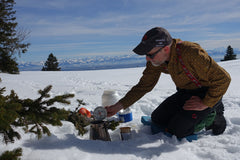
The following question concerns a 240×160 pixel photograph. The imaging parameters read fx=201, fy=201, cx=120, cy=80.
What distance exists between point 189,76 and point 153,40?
0.66 meters

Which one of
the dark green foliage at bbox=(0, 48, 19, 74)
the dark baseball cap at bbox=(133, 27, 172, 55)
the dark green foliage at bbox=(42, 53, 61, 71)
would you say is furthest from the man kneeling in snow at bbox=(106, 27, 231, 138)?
the dark green foliage at bbox=(42, 53, 61, 71)

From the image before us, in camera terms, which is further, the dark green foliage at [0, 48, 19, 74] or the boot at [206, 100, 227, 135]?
the boot at [206, 100, 227, 135]

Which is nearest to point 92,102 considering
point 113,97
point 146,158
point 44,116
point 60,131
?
point 113,97

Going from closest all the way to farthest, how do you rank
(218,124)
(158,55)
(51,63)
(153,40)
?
1. (153,40)
2. (158,55)
3. (218,124)
4. (51,63)

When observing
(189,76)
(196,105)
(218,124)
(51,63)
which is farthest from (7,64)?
(51,63)

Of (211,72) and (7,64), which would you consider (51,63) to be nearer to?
(7,64)

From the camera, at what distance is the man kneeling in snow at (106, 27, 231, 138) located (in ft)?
7.48

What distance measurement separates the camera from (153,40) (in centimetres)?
228

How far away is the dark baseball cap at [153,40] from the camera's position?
2.29 metres

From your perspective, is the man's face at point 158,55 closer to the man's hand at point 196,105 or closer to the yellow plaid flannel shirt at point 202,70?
the yellow plaid flannel shirt at point 202,70

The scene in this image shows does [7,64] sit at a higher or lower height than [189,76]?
higher

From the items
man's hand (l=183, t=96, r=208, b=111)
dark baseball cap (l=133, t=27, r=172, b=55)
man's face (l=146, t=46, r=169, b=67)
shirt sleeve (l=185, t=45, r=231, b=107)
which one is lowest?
man's hand (l=183, t=96, r=208, b=111)

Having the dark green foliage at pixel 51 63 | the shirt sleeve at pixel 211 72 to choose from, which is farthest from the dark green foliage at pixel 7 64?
the dark green foliage at pixel 51 63

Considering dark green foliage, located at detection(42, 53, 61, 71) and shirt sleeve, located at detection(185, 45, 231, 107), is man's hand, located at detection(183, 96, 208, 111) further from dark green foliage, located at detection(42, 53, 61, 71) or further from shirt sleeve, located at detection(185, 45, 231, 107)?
dark green foliage, located at detection(42, 53, 61, 71)
